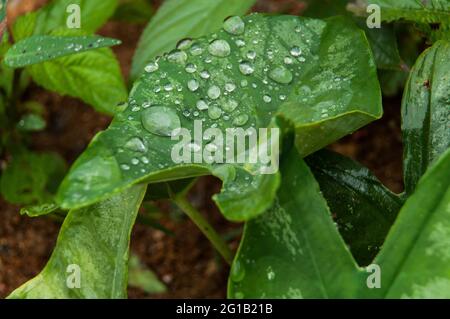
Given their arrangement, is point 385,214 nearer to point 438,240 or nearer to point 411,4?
point 438,240

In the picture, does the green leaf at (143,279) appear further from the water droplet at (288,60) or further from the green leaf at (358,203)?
the water droplet at (288,60)

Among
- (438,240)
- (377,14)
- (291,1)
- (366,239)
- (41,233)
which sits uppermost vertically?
(377,14)

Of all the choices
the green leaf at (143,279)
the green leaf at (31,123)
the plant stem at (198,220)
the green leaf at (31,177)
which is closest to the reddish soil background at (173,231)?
Answer: the green leaf at (143,279)

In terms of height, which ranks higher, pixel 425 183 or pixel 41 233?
pixel 425 183

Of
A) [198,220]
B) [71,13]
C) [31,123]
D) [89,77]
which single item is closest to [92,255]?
[198,220]

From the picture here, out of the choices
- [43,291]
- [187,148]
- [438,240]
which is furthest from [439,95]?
[43,291]
